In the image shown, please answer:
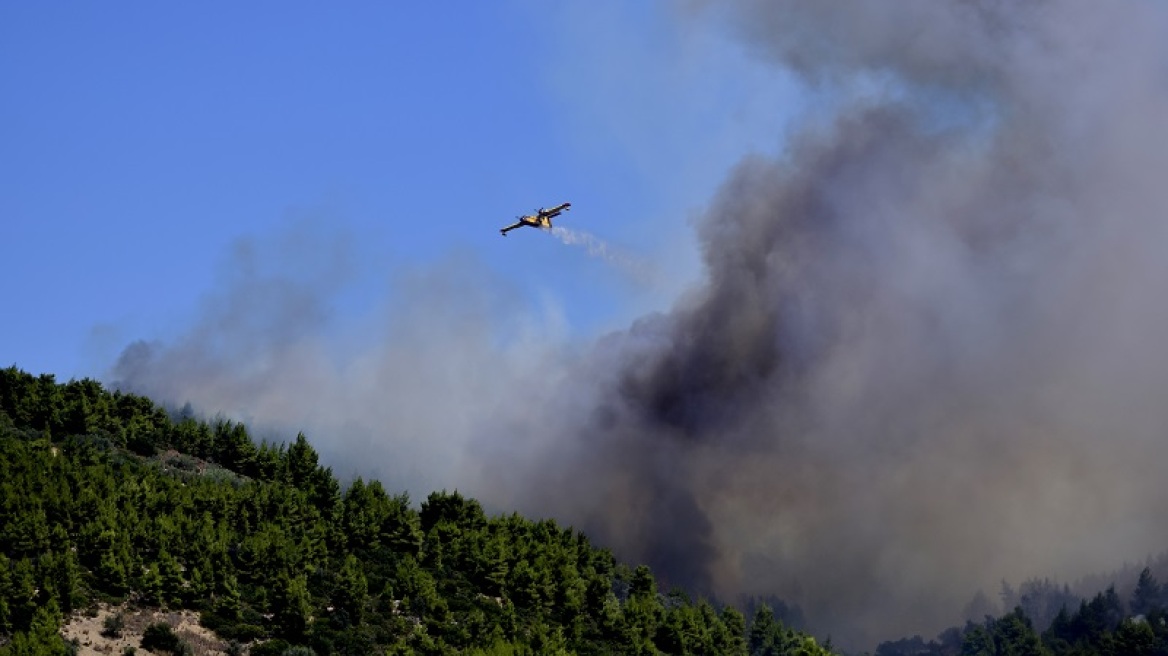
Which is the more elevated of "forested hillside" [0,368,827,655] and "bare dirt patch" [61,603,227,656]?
"forested hillside" [0,368,827,655]

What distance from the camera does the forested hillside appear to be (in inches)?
4929

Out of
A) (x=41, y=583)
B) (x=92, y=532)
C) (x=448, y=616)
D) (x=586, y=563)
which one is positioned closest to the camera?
(x=41, y=583)

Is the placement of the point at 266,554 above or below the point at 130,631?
above

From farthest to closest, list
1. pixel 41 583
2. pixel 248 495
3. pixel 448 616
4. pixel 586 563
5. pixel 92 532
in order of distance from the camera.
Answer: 1. pixel 586 563
2. pixel 248 495
3. pixel 448 616
4. pixel 92 532
5. pixel 41 583

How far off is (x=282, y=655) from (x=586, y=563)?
66.9m

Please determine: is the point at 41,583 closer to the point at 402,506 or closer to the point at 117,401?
the point at 402,506

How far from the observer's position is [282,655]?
400ft

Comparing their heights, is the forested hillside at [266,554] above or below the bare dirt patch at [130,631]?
above

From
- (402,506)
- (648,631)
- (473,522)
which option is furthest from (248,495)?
(648,631)

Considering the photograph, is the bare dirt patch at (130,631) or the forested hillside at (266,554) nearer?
the bare dirt patch at (130,631)

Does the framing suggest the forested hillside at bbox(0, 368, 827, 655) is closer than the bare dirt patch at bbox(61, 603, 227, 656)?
No

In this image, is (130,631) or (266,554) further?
(266,554)

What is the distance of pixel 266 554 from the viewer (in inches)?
5413

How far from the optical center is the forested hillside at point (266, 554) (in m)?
125
